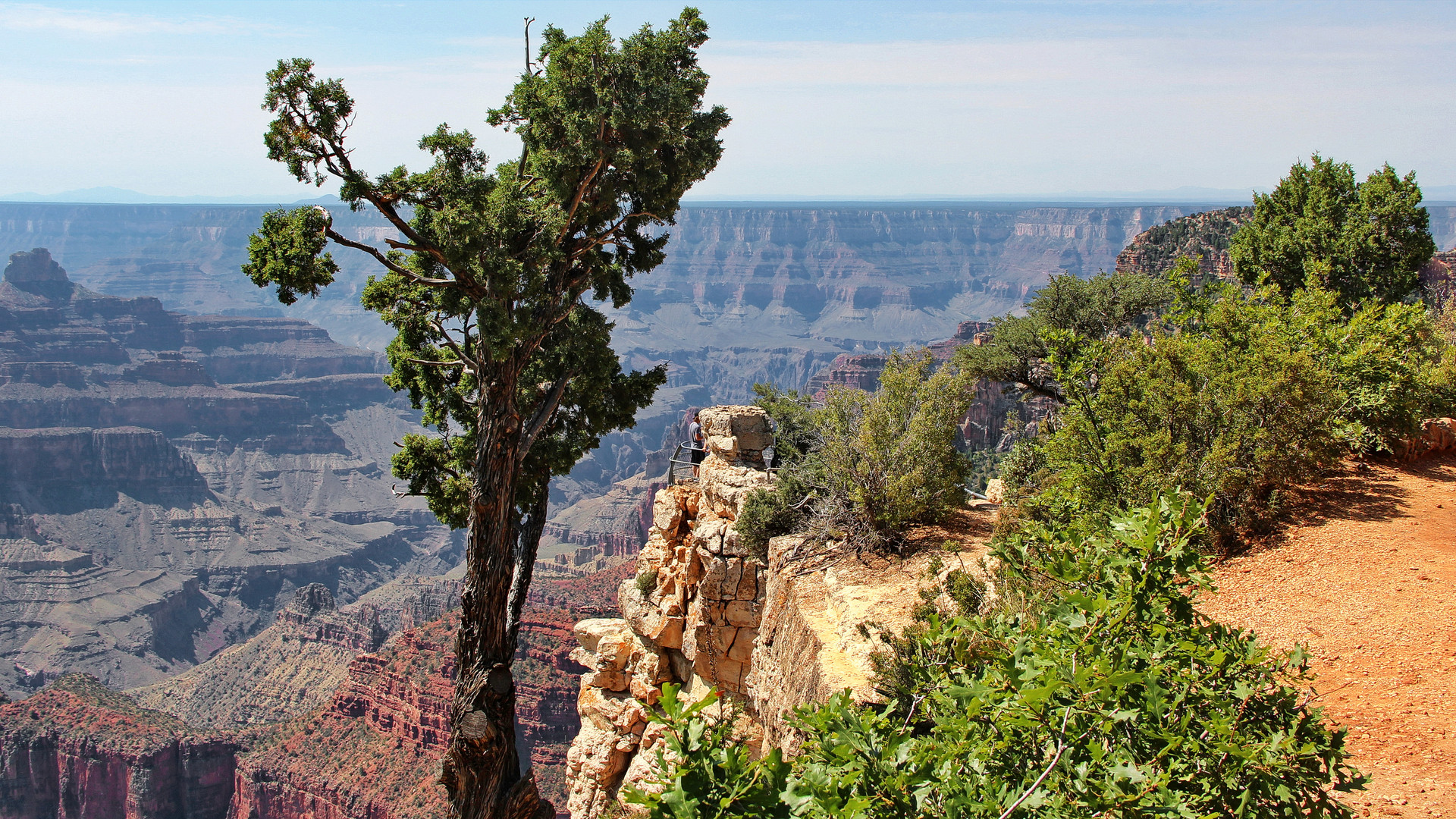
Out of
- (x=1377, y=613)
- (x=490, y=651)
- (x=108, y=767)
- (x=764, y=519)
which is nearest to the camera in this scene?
(x=1377, y=613)

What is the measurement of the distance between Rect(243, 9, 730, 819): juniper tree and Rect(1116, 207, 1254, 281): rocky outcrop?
37157mm

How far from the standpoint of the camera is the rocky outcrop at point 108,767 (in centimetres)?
4603

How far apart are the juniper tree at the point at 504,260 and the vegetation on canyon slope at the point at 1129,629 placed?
13.8 ft

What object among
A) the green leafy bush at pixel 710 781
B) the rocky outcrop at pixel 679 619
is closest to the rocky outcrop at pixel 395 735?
the rocky outcrop at pixel 679 619

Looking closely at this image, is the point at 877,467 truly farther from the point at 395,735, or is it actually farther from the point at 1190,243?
the point at 1190,243

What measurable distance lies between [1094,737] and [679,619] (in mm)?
13197

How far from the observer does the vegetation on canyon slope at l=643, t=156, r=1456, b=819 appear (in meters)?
3.42

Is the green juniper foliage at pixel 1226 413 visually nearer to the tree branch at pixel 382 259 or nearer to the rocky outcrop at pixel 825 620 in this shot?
the rocky outcrop at pixel 825 620

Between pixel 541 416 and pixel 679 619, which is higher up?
pixel 541 416

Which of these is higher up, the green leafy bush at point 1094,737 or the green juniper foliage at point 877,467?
the green leafy bush at point 1094,737

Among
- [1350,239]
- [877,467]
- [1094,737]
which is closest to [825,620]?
[877,467]

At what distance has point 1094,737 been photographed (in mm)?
3719

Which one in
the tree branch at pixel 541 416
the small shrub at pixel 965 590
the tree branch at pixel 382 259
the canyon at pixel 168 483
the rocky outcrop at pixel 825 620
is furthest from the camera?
the canyon at pixel 168 483

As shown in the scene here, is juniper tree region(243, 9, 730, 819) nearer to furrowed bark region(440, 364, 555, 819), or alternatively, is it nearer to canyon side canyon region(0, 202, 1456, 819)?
furrowed bark region(440, 364, 555, 819)
